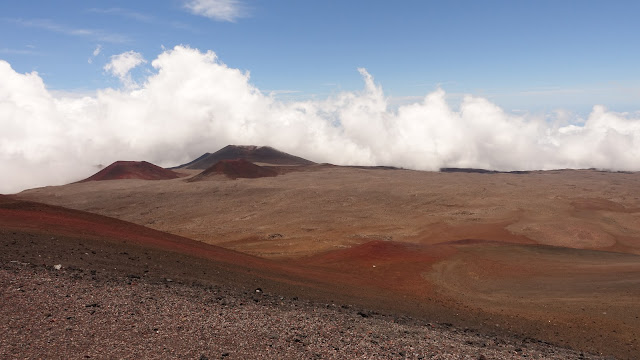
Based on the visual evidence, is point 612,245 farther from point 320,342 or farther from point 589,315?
point 320,342

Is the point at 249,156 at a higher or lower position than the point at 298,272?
higher

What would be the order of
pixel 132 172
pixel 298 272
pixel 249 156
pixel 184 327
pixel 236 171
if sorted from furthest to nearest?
pixel 249 156 → pixel 132 172 → pixel 236 171 → pixel 298 272 → pixel 184 327

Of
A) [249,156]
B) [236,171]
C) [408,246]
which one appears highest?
[249,156]

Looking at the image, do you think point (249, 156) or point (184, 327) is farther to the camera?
point (249, 156)

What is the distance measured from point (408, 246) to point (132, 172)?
98183 mm

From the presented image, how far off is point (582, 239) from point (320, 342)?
4237 centimetres

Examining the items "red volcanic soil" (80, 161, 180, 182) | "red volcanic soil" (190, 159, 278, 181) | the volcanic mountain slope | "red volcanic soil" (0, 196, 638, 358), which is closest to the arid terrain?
"red volcanic soil" (0, 196, 638, 358)

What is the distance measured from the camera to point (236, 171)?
102500 mm

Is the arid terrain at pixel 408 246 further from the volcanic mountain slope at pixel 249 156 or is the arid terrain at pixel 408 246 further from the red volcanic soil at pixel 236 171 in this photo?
the volcanic mountain slope at pixel 249 156

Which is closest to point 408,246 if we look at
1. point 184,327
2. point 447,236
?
point 447,236

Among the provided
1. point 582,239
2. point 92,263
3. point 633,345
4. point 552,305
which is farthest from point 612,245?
point 92,263

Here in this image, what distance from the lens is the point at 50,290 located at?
449 inches

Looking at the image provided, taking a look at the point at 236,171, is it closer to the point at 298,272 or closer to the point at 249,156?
the point at 249,156

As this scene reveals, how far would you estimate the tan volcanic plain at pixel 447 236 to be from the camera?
18.3m
